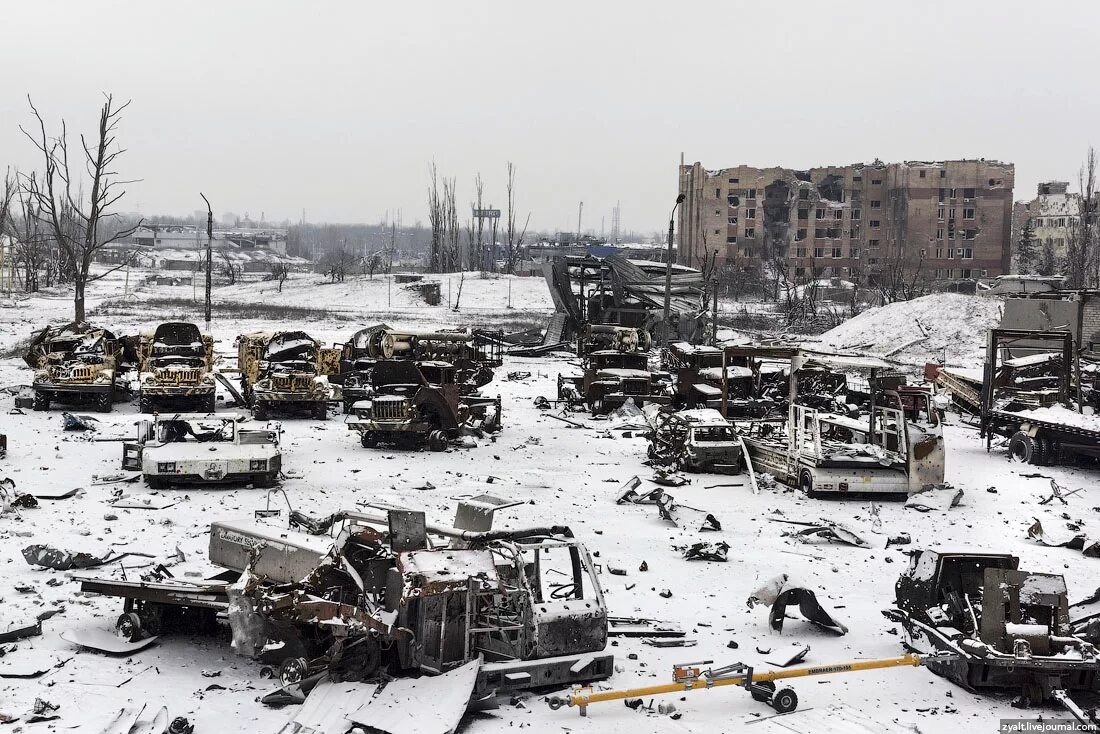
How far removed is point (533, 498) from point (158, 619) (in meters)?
7.85

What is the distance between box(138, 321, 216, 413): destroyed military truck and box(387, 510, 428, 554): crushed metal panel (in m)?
15.2

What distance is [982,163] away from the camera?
77.3m

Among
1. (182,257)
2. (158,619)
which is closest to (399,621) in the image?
(158,619)

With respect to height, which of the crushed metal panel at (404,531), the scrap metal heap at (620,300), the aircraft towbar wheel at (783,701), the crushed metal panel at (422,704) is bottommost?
the aircraft towbar wheel at (783,701)

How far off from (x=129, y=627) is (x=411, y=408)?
11.0 meters

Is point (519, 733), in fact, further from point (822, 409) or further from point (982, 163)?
point (982, 163)

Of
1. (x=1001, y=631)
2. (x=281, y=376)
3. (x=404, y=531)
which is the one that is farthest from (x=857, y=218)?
(x=404, y=531)

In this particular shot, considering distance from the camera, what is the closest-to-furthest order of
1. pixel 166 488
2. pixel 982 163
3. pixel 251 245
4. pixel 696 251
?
pixel 166 488, pixel 982 163, pixel 696 251, pixel 251 245

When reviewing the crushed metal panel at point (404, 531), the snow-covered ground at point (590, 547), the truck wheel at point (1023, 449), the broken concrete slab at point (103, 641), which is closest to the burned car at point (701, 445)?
the snow-covered ground at point (590, 547)

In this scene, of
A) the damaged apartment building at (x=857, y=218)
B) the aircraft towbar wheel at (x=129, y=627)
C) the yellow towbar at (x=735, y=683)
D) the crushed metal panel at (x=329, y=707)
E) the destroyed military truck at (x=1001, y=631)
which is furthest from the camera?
the damaged apartment building at (x=857, y=218)

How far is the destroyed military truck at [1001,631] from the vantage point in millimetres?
8211

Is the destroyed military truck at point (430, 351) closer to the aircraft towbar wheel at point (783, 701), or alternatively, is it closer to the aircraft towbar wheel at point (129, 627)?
the aircraft towbar wheel at point (129, 627)

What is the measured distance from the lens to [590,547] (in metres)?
13.0

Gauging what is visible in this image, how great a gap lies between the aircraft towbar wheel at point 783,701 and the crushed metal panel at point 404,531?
3406mm
